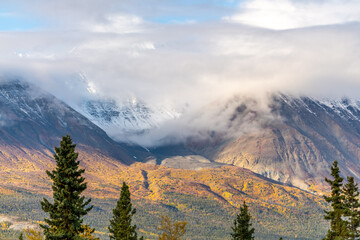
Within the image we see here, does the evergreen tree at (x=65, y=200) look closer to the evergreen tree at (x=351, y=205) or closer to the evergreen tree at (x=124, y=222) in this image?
the evergreen tree at (x=124, y=222)

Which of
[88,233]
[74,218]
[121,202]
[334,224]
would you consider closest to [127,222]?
[121,202]

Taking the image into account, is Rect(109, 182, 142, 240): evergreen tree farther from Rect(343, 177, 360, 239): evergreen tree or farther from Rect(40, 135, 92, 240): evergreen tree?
Rect(343, 177, 360, 239): evergreen tree

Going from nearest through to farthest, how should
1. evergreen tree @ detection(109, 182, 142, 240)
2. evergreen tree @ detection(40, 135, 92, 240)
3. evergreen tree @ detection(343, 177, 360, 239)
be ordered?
evergreen tree @ detection(40, 135, 92, 240) < evergreen tree @ detection(343, 177, 360, 239) < evergreen tree @ detection(109, 182, 142, 240)

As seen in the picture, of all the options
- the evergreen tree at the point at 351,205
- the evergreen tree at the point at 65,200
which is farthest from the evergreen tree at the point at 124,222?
the evergreen tree at the point at 351,205

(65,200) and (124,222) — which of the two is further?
(124,222)

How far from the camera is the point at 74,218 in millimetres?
56156

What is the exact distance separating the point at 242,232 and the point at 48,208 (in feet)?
143

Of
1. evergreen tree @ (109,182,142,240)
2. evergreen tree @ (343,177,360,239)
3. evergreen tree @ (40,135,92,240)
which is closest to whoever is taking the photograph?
evergreen tree @ (40,135,92,240)

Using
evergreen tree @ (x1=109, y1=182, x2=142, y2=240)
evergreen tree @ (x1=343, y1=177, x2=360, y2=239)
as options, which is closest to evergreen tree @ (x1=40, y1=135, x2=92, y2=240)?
evergreen tree @ (x1=109, y1=182, x2=142, y2=240)

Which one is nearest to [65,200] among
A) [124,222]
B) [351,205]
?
[124,222]

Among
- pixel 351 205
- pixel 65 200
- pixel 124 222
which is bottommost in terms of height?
pixel 65 200

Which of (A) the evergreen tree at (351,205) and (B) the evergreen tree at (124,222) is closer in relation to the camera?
(A) the evergreen tree at (351,205)

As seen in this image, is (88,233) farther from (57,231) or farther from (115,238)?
(115,238)

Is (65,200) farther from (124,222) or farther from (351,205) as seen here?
(351,205)
